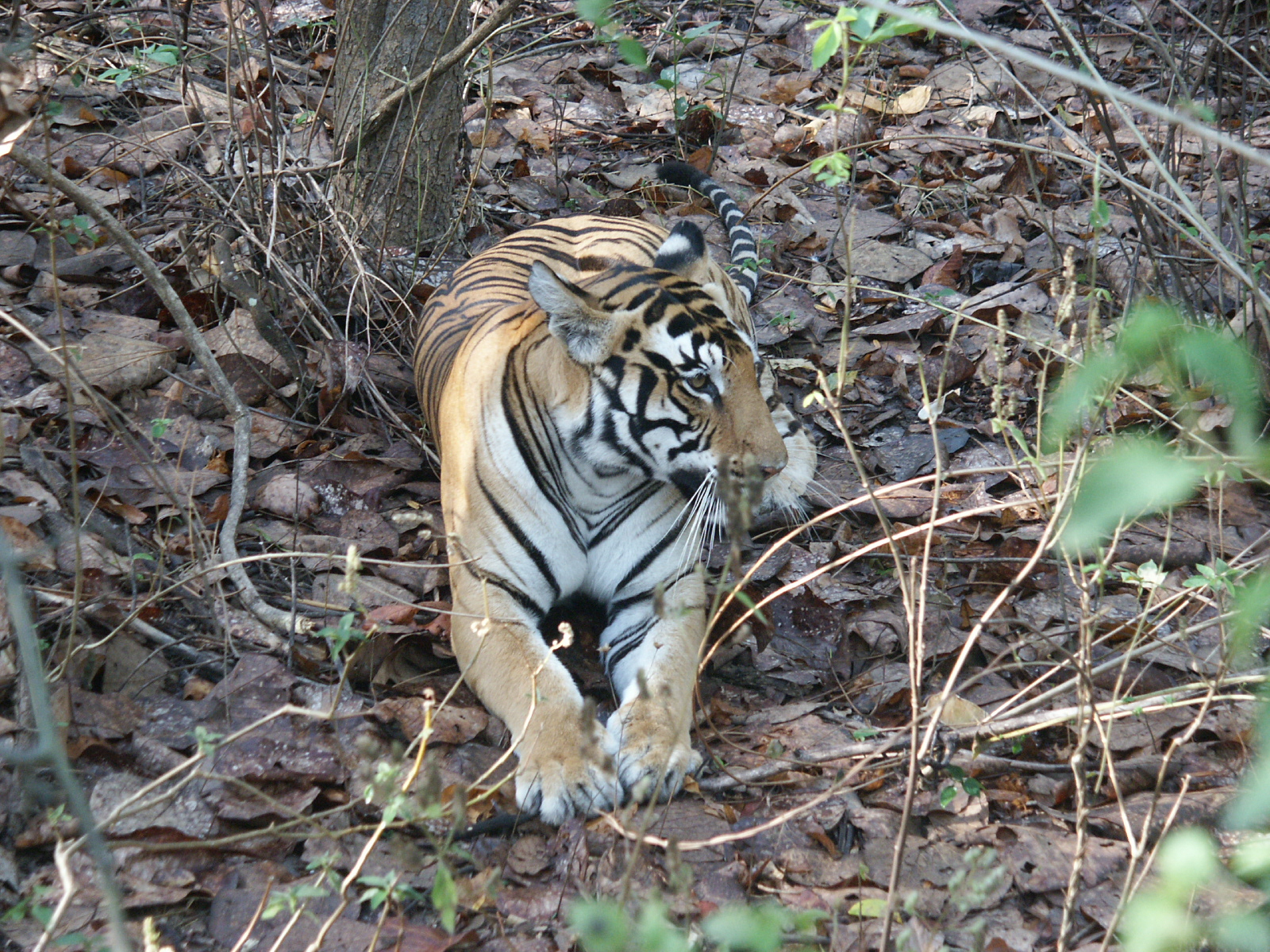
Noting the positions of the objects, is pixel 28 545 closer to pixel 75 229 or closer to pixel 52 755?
pixel 75 229

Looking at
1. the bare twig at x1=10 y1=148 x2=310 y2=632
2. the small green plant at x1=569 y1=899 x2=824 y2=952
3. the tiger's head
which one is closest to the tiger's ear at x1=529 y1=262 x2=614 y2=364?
the tiger's head

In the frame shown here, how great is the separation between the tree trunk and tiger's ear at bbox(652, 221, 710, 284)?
1.26 meters

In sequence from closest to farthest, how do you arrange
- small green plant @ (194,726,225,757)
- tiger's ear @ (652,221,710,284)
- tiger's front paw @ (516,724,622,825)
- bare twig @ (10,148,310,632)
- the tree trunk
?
small green plant @ (194,726,225,757) → tiger's front paw @ (516,724,622,825) → bare twig @ (10,148,310,632) → tiger's ear @ (652,221,710,284) → the tree trunk

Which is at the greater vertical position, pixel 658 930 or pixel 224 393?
pixel 658 930

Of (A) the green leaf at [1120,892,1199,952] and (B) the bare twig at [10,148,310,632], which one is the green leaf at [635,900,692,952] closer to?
(A) the green leaf at [1120,892,1199,952]

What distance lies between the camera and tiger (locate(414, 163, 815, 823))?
2.88 m

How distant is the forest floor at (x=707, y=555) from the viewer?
2.29 m

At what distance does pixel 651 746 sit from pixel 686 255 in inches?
61.4

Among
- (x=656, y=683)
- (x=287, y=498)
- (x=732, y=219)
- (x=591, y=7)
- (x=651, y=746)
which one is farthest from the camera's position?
(x=732, y=219)

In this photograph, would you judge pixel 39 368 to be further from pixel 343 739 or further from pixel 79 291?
pixel 343 739

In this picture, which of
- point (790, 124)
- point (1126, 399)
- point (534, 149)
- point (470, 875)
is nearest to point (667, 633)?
point (470, 875)

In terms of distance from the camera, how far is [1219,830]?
95.3 inches

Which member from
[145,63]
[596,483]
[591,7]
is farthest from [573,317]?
[145,63]

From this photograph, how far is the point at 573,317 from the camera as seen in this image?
9.98 ft
